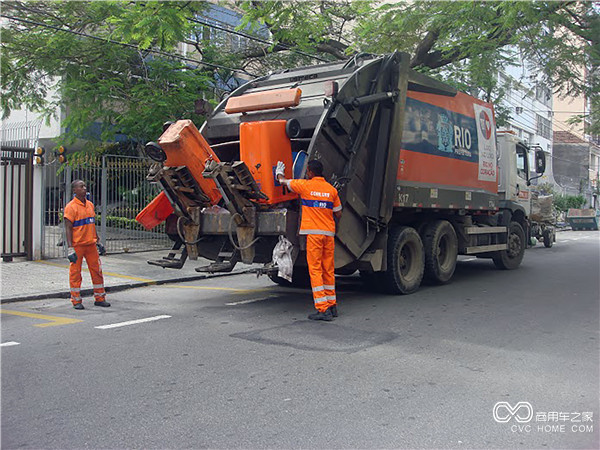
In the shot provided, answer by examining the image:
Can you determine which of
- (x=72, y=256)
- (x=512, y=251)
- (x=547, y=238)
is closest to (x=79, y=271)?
(x=72, y=256)

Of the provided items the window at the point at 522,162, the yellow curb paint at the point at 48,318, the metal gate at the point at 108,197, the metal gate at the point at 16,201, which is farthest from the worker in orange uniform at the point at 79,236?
the window at the point at 522,162

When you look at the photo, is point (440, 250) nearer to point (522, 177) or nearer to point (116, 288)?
point (522, 177)

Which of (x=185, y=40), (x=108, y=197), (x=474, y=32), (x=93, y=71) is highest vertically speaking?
(x=185, y=40)

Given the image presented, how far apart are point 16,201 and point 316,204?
7.56 metres

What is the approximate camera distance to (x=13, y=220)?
1152 centimetres

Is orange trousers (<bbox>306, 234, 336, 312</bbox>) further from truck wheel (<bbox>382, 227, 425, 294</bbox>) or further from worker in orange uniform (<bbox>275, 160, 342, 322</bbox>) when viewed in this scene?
truck wheel (<bbox>382, 227, 425, 294</bbox>)

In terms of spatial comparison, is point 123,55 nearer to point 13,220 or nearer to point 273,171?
point 13,220

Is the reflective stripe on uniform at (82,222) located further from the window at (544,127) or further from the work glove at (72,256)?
the window at (544,127)

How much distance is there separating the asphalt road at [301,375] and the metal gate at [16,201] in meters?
4.01

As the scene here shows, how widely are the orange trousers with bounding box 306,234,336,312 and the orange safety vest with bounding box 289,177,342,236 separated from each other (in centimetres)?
10

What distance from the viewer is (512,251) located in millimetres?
12305

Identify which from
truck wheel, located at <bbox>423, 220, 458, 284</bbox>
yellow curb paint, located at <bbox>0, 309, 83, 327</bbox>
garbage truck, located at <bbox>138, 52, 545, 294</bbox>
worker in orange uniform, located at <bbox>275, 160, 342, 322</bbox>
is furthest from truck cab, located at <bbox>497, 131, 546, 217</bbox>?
yellow curb paint, located at <bbox>0, 309, 83, 327</bbox>

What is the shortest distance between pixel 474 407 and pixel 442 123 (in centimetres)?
605

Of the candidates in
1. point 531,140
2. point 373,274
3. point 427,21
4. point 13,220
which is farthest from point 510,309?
point 531,140
